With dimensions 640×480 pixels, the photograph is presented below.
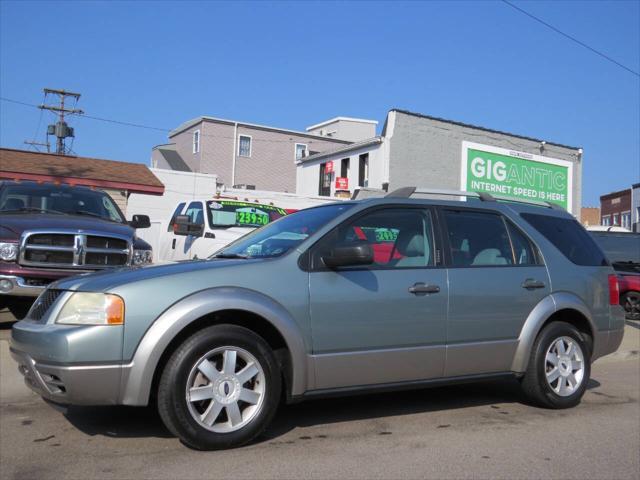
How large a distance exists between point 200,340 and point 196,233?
5.70 metres

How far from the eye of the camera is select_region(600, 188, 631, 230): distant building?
53875mm

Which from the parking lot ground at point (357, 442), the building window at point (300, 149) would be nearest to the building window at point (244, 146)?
A: the building window at point (300, 149)

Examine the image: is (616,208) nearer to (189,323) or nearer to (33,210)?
(33,210)

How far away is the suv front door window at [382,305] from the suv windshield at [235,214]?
18.0ft

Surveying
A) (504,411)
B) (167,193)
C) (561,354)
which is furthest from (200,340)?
(167,193)

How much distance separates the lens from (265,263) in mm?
4602

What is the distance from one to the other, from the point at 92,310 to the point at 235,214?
679 centimetres

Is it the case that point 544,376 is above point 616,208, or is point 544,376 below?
below

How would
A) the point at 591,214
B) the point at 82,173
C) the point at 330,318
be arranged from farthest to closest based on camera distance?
the point at 591,214 < the point at 82,173 < the point at 330,318

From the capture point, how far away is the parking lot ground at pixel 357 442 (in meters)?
4.08

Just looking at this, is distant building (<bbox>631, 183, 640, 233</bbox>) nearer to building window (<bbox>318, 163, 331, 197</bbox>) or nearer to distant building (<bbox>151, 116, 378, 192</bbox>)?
distant building (<bbox>151, 116, 378, 192</bbox>)

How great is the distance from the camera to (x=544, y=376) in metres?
5.71

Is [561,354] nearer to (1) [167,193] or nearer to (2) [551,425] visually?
(2) [551,425]

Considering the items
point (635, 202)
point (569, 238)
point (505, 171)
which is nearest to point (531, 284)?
point (569, 238)
